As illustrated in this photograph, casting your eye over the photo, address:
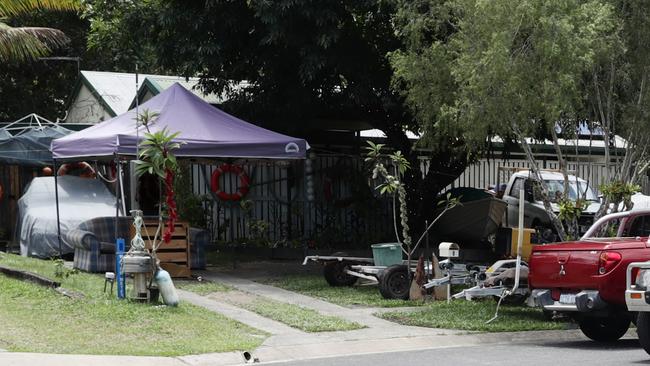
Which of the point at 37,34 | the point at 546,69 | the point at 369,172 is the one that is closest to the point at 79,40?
the point at 37,34

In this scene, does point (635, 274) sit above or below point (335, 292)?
above

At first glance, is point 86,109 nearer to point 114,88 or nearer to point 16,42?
point 114,88

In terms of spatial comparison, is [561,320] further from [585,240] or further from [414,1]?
[414,1]

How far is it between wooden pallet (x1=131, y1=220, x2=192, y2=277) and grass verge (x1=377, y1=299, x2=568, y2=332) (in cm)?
469

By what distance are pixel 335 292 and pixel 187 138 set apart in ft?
13.1

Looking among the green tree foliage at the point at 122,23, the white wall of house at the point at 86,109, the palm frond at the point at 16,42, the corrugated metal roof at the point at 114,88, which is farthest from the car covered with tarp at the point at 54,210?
the white wall of house at the point at 86,109

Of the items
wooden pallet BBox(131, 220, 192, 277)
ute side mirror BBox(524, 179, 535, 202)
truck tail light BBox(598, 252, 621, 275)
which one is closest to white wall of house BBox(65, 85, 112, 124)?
wooden pallet BBox(131, 220, 192, 277)

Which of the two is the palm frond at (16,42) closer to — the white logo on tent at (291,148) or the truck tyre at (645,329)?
the white logo on tent at (291,148)

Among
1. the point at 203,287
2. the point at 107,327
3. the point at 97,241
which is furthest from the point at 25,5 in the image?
the point at 107,327

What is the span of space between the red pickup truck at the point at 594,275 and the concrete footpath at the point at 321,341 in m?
0.73

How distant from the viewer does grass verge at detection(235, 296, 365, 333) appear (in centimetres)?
1326

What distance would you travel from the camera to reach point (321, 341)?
40.6 ft

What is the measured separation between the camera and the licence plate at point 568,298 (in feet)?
39.4

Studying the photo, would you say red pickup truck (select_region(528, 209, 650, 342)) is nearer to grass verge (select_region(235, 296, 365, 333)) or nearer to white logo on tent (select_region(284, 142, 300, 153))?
grass verge (select_region(235, 296, 365, 333))
